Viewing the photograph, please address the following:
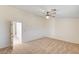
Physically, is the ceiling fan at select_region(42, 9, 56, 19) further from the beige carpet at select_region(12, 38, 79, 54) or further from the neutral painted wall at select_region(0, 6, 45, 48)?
the beige carpet at select_region(12, 38, 79, 54)

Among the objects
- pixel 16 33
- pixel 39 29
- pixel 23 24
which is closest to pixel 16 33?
pixel 16 33

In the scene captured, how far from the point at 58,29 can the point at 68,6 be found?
15.4 inches

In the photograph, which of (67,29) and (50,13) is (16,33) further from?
(67,29)

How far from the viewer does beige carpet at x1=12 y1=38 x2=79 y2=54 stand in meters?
1.60

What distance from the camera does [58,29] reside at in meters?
1.63

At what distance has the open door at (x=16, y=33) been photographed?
1594 millimetres

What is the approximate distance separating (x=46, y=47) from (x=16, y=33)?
0.53m

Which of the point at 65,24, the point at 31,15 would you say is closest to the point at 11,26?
the point at 31,15

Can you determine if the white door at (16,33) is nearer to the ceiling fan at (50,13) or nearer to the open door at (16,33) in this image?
the open door at (16,33)

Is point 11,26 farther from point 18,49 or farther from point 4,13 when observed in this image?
point 18,49

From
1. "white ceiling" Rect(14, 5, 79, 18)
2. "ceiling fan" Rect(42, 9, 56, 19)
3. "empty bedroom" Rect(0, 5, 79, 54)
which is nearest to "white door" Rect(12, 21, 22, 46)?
"empty bedroom" Rect(0, 5, 79, 54)

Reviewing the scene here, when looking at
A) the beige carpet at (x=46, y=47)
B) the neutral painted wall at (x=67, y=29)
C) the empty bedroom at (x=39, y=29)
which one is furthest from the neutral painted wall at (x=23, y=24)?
the neutral painted wall at (x=67, y=29)

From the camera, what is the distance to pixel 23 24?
164 centimetres

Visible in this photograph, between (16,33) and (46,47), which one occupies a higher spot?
(16,33)
